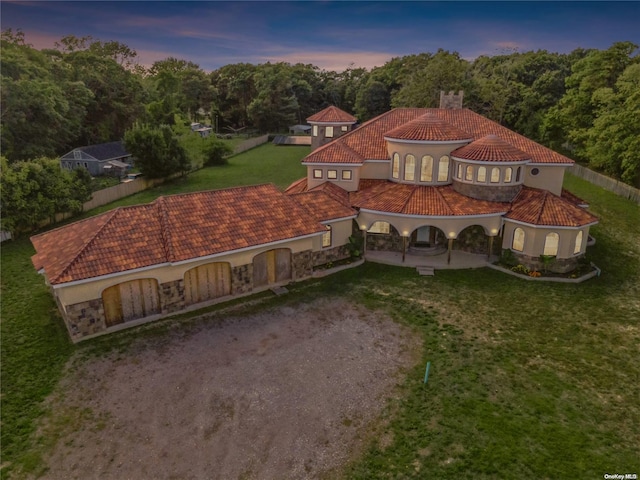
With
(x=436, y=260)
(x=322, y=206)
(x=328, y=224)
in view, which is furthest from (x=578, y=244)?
(x=322, y=206)

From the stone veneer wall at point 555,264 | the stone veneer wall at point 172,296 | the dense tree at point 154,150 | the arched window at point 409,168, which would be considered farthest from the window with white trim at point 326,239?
the dense tree at point 154,150

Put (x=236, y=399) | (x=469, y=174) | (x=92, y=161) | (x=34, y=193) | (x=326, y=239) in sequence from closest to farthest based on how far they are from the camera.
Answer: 1. (x=236, y=399)
2. (x=326, y=239)
3. (x=469, y=174)
4. (x=34, y=193)
5. (x=92, y=161)

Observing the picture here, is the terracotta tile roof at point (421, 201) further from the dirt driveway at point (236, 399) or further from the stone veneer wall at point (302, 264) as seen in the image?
the dirt driveway at point (236, 399)

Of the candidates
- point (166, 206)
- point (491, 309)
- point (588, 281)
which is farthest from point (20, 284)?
point (588, 281)

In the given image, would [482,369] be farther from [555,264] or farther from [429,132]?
[429,132]

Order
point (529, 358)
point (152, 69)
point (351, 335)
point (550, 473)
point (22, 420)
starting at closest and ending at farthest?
1. point (550, 473)
2. point (22, 420)
3. point (529, 358)
4. point (351, 335)
5. point (152, 69)

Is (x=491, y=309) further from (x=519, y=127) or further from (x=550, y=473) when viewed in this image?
(x=519, y=127)
